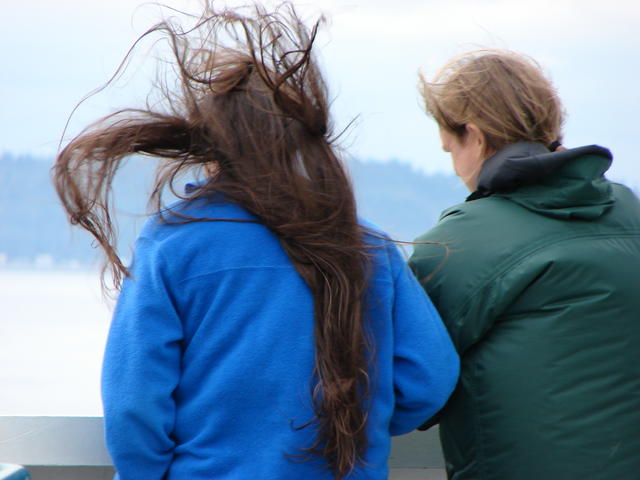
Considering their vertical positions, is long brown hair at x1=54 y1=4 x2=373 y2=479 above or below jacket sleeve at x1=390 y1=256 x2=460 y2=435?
above

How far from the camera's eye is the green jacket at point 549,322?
1.28 meters

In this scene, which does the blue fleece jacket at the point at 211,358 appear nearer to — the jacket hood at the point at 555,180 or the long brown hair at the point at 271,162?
the long brown hair at the point at 271,162

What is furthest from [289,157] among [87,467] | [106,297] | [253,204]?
[87,467]

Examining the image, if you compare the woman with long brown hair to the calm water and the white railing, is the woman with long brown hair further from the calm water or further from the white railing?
the calm water

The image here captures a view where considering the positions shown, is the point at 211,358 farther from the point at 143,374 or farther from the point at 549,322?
the point at 549,322

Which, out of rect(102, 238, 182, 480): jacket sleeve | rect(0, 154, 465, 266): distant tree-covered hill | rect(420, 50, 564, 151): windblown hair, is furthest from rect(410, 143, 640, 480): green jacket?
rect(0, 154, 465, 266): distant tree-covered hill

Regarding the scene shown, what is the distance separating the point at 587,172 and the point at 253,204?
0.59 metres

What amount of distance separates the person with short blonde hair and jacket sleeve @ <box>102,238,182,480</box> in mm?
491

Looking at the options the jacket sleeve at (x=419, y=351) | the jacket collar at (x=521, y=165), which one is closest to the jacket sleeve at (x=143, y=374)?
the jacket sleeve at (x=419, y=351)

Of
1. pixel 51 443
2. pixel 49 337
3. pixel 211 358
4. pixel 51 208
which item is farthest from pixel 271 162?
pixel 49 337

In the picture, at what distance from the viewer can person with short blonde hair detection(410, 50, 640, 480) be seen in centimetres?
128

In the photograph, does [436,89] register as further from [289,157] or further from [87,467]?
[87,467]

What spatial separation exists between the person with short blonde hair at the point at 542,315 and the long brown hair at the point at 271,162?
24cm

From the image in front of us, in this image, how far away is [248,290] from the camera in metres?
1.13
